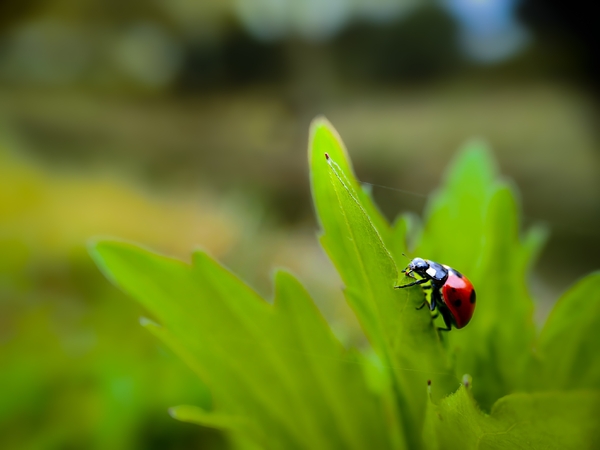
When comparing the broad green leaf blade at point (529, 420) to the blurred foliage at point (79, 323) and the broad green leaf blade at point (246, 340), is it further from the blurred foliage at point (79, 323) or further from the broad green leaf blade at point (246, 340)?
the blurred foliage at point (79, 323)

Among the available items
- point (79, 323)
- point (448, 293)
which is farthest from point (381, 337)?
point (79, 323)

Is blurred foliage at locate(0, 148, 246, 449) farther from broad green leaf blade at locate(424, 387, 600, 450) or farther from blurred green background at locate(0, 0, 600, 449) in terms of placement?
broad green leaf blade at locate(424, 387, 600, 450)

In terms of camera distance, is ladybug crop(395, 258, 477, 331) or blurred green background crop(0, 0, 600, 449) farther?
blurred green background crop(0, 0, 600, 449)

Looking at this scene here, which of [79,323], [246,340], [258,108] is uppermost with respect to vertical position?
[258,108]

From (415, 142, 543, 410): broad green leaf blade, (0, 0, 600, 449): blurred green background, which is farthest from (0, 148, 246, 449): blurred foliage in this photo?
(415, 142, 543, 410): broad green leaf blade

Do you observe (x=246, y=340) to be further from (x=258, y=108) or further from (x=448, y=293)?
(x=258, y=108)

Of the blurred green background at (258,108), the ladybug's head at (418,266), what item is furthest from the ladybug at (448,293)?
the blurred green background at (258,108)

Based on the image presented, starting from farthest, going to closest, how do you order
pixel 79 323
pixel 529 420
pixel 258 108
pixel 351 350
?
pixel 258 108
pixel 79 323
pixel 351 350
pixel 529 420
